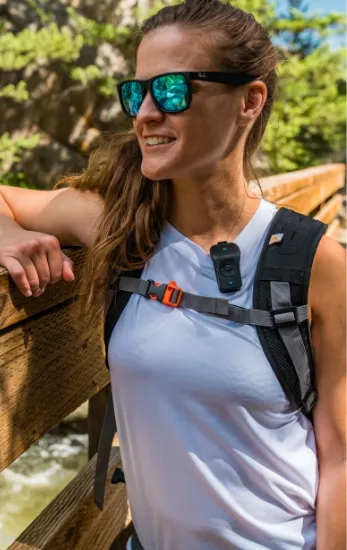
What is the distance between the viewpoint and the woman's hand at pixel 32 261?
124 cm

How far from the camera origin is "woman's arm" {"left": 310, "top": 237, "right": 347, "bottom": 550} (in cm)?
135

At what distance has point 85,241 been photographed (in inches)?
61.3

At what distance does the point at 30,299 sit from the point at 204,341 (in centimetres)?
38

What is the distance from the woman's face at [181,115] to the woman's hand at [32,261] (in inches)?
11.1

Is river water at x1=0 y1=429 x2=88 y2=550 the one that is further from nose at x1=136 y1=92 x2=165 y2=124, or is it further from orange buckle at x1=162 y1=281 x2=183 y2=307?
nose at x1=136 y1=92 x2=165 y2=124

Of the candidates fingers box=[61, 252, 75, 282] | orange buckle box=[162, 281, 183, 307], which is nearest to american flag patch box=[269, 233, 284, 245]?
orange buckle box=[162, 281, 183, 307]

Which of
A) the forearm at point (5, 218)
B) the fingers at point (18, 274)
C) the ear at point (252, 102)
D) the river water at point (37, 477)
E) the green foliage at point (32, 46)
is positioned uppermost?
the green foliage at point (32, 46)

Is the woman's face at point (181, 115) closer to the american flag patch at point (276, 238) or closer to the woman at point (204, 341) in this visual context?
the woman at point (204, 341)

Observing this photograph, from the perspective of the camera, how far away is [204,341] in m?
1.32

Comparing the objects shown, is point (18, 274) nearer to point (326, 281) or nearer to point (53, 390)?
point (53, 390)

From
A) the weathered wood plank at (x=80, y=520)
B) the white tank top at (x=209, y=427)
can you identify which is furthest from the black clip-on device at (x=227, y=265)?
the weathered wood plank at (x=80, y=520)

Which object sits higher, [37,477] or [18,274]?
[18,274]

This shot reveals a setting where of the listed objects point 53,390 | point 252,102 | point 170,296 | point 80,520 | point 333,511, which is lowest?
point 80,520

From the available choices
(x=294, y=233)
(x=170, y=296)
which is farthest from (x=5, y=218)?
(x=294, y=233)
